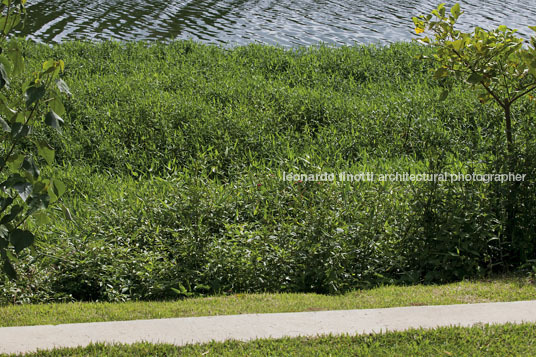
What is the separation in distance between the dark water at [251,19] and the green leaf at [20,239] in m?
12.4

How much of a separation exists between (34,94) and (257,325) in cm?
188

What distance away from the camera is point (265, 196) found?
5727mm

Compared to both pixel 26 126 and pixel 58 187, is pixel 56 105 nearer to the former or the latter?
pixel 26 126

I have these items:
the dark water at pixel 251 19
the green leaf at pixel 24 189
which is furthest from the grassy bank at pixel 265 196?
the dark water at pixel 251 19

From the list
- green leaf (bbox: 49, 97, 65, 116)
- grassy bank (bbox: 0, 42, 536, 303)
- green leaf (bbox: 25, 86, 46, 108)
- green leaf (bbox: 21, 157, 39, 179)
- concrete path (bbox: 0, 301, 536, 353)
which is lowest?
grassy bank (bbox: 0, 42, 536, 303)

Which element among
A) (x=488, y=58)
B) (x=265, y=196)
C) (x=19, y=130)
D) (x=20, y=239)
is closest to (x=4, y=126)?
(x=19, y=130)

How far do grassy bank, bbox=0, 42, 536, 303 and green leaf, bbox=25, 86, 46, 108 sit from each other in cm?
86

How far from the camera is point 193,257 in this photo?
4801 mm

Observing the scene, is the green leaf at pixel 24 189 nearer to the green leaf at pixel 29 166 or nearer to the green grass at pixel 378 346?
the green leaf at pixel 29 166

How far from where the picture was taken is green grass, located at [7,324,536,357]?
10.4 feet

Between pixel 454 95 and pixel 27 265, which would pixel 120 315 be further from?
pixel 454 95

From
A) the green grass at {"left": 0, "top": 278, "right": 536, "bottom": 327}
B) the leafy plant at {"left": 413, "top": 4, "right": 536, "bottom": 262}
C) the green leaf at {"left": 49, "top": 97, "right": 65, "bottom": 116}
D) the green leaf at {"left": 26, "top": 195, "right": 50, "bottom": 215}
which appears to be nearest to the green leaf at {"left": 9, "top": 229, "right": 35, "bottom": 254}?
the green leaf at {"left": 26, "top": 195, "right": 50, "bottom": 215}

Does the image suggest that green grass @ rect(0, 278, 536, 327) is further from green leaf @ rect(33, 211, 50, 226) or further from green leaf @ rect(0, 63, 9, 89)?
green leaf @ rect(0, 63, 9, 89)

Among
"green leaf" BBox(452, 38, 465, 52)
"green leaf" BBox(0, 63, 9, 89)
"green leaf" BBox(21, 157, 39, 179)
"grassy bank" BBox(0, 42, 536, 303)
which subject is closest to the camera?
"green leaf" BBox(0, 63, 9, 89)
